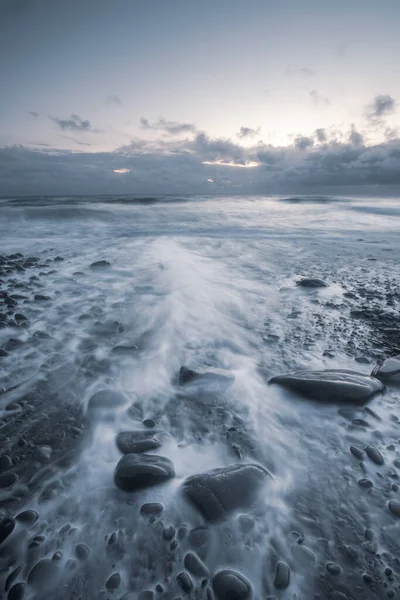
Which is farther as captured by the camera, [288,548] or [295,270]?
[295,270]

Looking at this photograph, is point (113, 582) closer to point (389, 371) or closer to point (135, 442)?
point (135, 442)

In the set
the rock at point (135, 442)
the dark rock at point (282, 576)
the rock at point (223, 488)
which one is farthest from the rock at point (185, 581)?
the rock at point (135, 442)

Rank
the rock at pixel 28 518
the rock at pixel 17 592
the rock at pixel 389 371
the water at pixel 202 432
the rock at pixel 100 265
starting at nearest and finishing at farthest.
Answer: the rock at pixel 17 592 → the water at pixel 202 432 → the rock at pixel 28 518 → the rock at pixel 389 371 → the rock at pixel 100 265

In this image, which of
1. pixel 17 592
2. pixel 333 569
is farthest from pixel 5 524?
pixel 333 569

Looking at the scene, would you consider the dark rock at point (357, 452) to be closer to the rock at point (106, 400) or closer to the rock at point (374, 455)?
the rock at point (374, 455)

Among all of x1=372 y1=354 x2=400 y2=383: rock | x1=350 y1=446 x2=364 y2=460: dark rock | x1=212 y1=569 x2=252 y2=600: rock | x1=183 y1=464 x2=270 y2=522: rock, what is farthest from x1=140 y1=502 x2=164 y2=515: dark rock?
x1=372 y1=354 x2=400 y2=383: rock

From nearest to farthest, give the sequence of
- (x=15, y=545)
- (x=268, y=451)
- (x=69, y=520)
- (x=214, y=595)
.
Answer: (x=214, y=595), (x=15, y=545), (x=69, y=520), (x=268, y=451)

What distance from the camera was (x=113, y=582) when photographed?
1.14 meters

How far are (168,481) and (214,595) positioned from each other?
1.69ft

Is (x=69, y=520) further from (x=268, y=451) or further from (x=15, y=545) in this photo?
(x=268, y=451)

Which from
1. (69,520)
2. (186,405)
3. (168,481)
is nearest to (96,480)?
(69,520)

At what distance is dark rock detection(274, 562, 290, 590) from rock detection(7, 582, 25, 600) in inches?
36.8

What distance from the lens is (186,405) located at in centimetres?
216

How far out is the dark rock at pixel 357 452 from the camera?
1679mm
